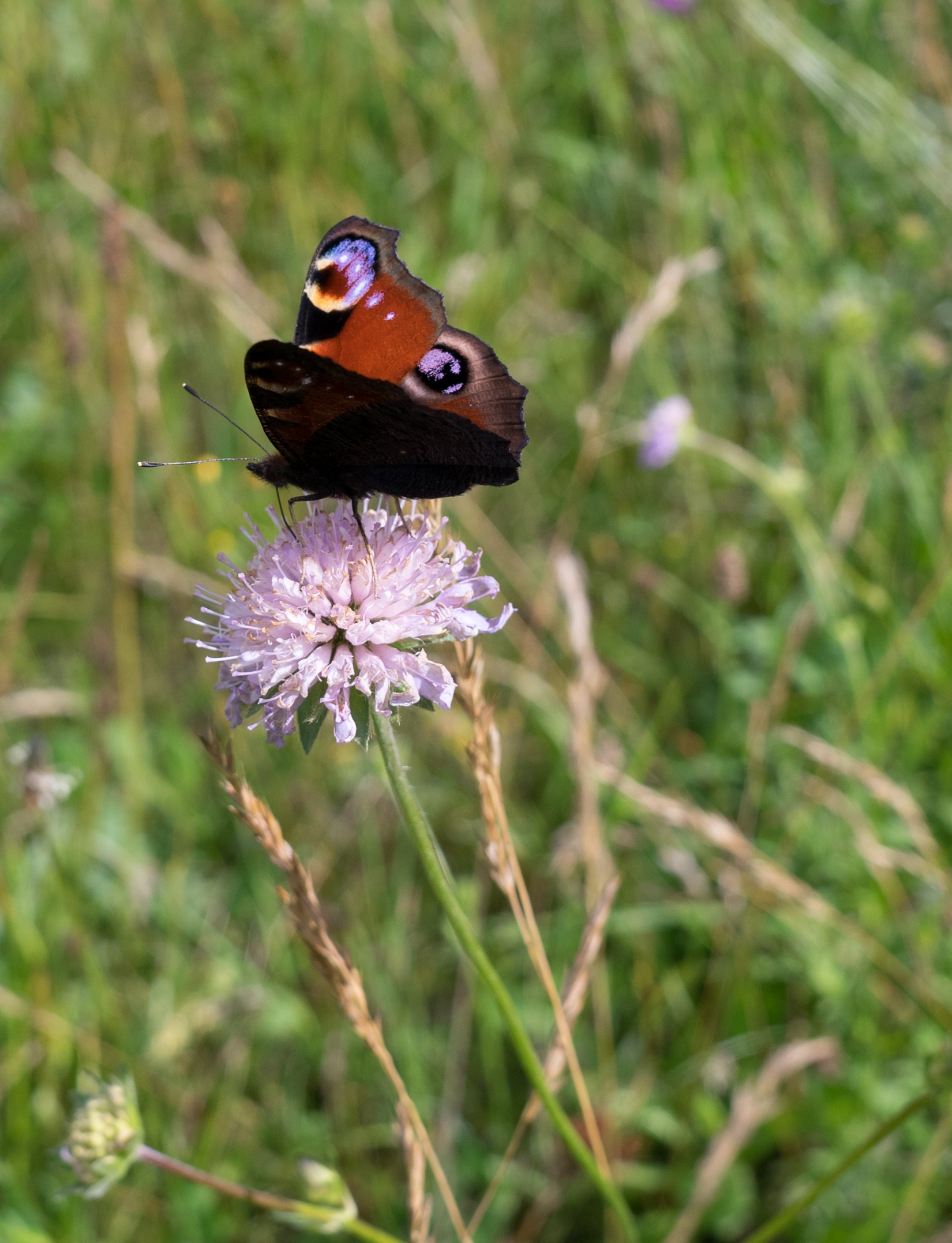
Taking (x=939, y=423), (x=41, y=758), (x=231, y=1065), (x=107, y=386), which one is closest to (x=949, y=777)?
(x=939, y=423)

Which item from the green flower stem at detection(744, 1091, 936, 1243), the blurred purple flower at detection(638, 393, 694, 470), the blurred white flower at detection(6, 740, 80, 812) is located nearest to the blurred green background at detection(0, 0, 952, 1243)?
the blurred white flower at detection(6, 740, 80, 812)

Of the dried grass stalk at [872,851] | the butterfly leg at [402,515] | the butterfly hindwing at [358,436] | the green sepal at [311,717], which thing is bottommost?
the dried grass stalk at [872,851]

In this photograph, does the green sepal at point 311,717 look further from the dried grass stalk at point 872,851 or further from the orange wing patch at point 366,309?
the dried grass stalk at point 872,851

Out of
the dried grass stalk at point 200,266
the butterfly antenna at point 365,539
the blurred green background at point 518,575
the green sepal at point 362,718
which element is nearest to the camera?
the green sepal at point 362,718

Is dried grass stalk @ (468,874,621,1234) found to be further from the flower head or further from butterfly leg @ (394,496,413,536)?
butterfly leg @ (394,496,413,536)

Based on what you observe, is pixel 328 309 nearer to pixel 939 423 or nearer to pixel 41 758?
pixel 41 758


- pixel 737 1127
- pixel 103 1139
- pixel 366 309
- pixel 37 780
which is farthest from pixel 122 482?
pixel 737 1127

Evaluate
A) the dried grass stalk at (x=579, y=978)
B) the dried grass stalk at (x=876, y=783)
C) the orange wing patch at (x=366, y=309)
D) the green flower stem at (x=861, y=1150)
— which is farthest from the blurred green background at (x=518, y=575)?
the orange wing patch at (x=366, y=309)

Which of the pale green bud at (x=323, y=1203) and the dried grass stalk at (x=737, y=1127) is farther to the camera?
the dried grass stalk at (x=737, y=1127)
